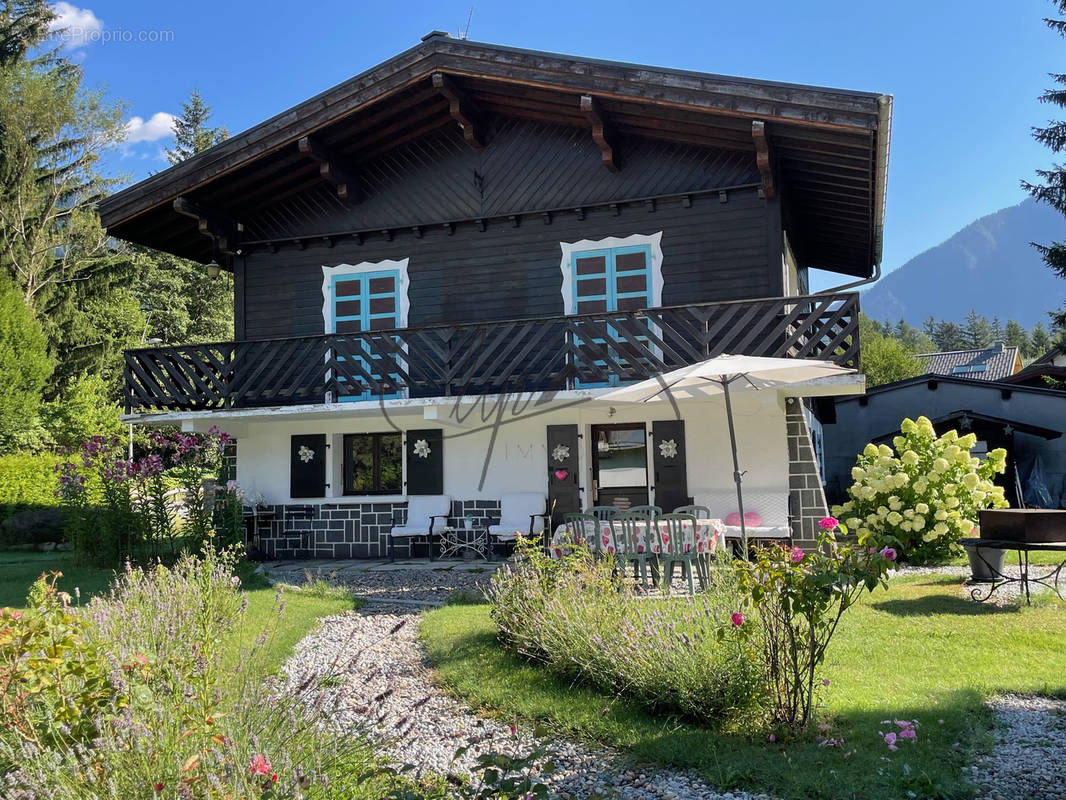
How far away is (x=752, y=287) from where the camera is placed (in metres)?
10.8

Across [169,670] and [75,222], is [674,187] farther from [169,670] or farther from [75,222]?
[75,222]

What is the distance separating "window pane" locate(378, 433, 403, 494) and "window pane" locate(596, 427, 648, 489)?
2.93 m

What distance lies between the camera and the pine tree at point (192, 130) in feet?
116

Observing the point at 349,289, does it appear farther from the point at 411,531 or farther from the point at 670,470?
the point at 670,470

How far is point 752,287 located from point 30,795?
9.91 metres

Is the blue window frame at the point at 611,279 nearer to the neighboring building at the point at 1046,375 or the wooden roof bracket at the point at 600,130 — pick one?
the wooden roof bracket at the point at 600,130

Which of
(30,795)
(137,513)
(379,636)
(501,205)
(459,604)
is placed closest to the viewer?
(30,795)

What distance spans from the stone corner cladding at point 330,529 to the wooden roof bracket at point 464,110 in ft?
17.6

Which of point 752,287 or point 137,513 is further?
point 752,287

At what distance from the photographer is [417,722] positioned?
4172mm

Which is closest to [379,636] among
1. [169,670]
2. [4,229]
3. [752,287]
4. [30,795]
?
[169,670]

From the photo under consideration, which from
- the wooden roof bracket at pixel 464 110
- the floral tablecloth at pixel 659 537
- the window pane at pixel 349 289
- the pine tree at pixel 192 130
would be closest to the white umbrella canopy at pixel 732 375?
the floral tablecloth at pixel 659 537

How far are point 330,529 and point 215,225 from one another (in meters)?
4.96

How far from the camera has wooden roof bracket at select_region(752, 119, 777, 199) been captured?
9.68 metres
